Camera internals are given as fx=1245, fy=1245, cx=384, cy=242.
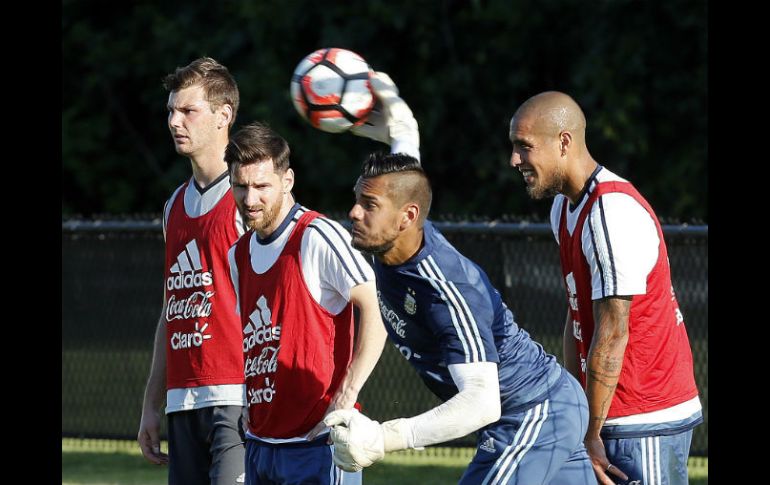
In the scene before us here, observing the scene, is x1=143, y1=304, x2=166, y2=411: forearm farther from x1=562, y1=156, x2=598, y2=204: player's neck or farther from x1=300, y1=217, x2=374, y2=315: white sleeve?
x1=562, y1=156, x2=598, y2=204: player's neck

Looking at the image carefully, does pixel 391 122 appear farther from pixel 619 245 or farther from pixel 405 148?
pixel 619 245

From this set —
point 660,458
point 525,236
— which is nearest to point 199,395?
point 660,458

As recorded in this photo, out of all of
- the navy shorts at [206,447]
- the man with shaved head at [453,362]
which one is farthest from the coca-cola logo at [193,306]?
the man with shaved head at [453,362]

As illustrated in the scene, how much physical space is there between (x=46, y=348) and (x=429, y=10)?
524 inches

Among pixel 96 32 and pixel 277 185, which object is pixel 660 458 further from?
pixel 96 32

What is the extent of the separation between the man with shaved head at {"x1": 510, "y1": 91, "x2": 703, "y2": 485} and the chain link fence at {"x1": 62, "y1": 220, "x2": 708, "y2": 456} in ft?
12.5

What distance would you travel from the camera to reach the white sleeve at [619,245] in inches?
193

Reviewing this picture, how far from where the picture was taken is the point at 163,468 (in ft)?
32.1

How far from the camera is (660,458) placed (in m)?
5.15

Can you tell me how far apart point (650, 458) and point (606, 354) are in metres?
0.56

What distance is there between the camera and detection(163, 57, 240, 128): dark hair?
608cm

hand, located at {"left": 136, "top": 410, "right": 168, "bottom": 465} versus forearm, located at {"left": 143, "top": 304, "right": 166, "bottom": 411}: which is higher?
forearm, located at {"left": 143, "top": 304, "right": 166, "bottom": 411}

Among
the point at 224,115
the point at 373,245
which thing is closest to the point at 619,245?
the point at 373,245

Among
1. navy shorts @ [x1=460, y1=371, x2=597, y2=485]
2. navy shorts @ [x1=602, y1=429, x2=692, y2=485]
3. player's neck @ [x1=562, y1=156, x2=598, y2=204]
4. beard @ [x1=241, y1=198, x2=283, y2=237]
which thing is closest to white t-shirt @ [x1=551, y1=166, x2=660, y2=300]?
player's neck @ [x1=562, y1=156, x2=598, y2=204]
